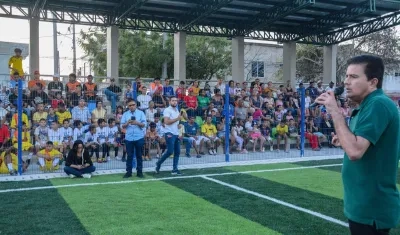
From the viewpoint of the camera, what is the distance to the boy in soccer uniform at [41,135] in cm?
1112

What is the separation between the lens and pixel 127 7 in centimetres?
1850

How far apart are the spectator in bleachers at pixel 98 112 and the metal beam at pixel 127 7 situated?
6584mm

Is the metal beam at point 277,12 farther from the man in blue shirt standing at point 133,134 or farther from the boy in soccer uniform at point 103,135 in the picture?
the man in blue shirt standing at point 133,134

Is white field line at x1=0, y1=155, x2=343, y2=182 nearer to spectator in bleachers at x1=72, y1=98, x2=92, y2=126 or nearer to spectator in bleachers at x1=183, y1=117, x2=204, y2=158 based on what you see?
spectator in bleachers at x1=183, y1=117, x2=204, y2=158

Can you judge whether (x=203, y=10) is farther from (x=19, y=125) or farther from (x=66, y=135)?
(x=19, y=125)

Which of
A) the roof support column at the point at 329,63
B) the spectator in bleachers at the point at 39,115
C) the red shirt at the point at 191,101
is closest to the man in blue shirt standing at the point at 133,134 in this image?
the spectator in bleachers at the point at 39,115

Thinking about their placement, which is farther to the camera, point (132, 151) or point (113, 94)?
point (113, 94)

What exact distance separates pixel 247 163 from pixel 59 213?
6.81 meters

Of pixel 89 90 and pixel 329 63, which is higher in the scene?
pixel 329 63

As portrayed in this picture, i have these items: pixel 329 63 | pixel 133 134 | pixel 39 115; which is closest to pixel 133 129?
pixel 133 134

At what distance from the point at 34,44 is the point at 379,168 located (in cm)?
Result: 1858

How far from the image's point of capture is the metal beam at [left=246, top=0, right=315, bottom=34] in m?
18.6

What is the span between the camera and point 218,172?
10.7m

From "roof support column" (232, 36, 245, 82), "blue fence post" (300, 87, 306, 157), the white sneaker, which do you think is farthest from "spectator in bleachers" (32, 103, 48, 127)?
"roof support column" (232, 36, 245, 82)
